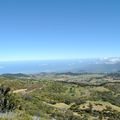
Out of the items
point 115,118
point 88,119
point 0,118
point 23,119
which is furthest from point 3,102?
point 115,118

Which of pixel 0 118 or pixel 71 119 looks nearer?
pixel 0 118

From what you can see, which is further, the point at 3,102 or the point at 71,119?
the point at 71,119

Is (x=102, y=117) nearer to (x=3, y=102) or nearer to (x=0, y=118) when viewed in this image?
(x=3, y=102)

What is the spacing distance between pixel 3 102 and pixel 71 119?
58.6 meters

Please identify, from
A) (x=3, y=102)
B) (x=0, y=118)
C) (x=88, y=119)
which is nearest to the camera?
(x=0, y=118)

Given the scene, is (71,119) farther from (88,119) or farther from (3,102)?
(3,102)

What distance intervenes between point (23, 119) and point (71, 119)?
102585 millimetres

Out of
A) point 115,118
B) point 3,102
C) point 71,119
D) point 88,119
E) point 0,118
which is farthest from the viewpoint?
point 115,118

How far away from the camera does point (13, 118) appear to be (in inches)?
2003

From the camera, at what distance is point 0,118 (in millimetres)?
45375

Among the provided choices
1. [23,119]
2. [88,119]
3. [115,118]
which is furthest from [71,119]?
[23,119]

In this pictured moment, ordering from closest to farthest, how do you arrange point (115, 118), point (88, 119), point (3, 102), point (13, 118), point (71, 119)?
point (13, 118) < point (3, 102) < point (71, 119) < point (88, 119) < point (115, 118)

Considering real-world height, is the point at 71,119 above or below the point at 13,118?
below

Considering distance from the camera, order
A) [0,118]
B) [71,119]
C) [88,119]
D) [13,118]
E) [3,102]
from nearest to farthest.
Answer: [0,118] < [13,118] < [3,102] < [71,119] < [88,119]
